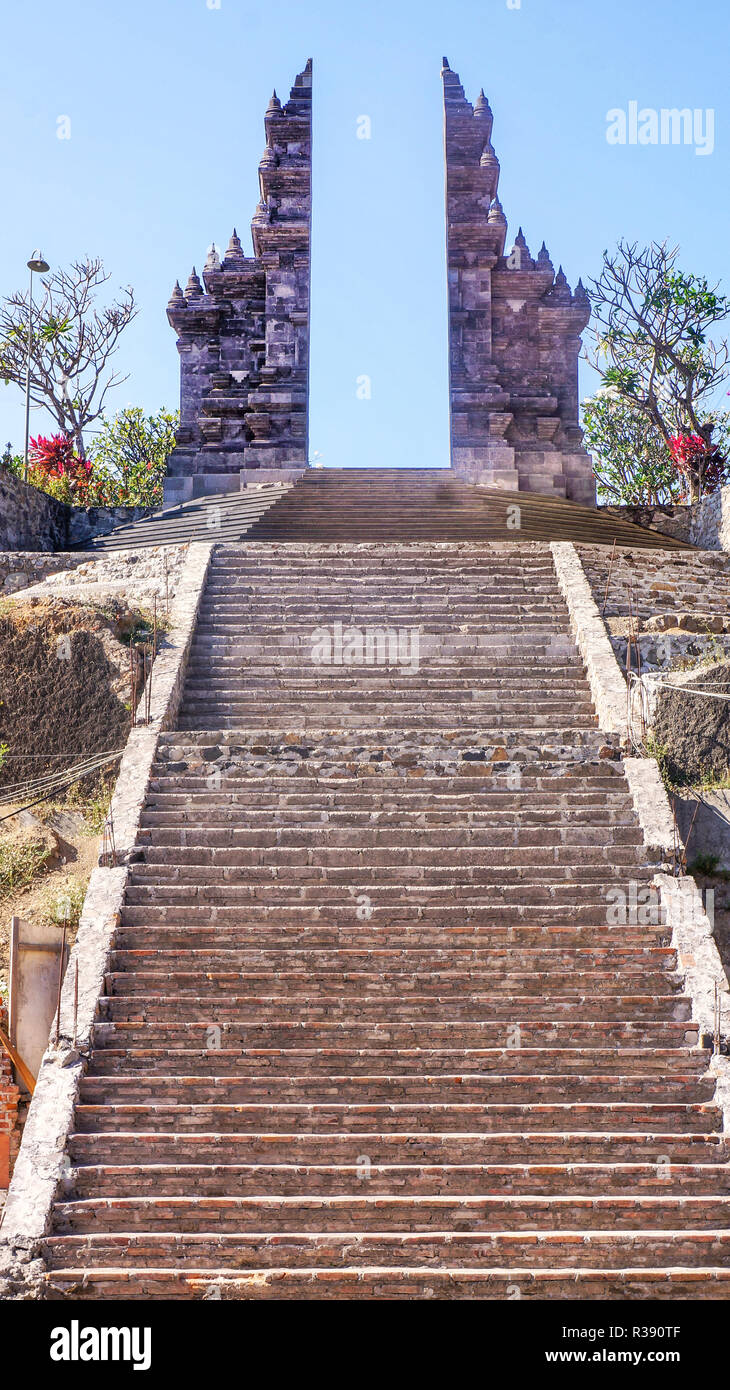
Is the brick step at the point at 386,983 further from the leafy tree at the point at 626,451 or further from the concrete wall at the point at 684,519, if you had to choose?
the leafy tree at the point at 626,451

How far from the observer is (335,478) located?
19.6 metres

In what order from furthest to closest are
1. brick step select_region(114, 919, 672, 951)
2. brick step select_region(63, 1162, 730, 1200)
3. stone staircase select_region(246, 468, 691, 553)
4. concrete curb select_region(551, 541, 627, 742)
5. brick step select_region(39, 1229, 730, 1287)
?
1. stone staircase select_region(246, 468, 691, 553)
2. concrete curb select_region(551, 541, 627, 742)
3. brick step select_region(114, 919, 672, 951)
4. brick step select_region(63, 1162, 730, 1200)
5. brick step select_region(39, 1229, 730, 1287)

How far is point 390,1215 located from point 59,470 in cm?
1948

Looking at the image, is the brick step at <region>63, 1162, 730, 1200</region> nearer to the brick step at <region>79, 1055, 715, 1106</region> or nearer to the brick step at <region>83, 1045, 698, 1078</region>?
the brick step at <region>79, 1055, 715, 1106</region>

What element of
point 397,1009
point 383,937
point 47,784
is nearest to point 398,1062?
point 397,1009

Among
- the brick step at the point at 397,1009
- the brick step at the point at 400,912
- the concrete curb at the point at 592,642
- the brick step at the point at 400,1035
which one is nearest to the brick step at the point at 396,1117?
the brick step at the point at 400,1035

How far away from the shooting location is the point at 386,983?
8.79m

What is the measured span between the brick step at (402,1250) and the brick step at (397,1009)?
1.59 metres

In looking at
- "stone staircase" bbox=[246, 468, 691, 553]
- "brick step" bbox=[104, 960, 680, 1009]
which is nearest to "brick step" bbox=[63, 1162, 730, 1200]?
"brick step" bbox=[104, 960, 680, 1009]

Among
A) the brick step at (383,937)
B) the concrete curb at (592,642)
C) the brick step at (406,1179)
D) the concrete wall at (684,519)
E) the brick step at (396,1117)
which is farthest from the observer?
the concrete wall at (684,519)

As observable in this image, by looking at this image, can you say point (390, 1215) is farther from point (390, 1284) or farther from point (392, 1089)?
point (392, 1089)

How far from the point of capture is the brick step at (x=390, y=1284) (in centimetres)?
694

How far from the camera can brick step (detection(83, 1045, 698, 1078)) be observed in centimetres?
823

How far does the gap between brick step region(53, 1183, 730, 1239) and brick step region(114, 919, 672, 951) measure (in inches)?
78.7
